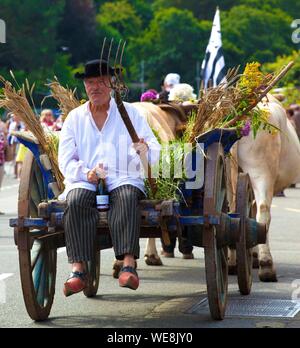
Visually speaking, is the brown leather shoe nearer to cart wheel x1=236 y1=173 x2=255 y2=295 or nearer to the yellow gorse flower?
cart wheel x1=236 y1=173 x2=255 y2=295

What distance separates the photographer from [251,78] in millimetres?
9906

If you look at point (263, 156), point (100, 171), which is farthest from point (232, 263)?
point (100, 171)

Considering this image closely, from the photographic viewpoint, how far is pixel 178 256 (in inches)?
532

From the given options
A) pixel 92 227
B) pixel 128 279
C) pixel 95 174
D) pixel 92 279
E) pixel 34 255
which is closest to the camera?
pixel 128 279

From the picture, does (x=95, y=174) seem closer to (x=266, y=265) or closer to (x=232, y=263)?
(x=266, y=265)

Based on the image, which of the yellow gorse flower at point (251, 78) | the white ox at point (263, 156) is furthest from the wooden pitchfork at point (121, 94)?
the white ox at point (263, 156)

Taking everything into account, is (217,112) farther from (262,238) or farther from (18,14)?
(18,14)

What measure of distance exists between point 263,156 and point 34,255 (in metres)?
3.60

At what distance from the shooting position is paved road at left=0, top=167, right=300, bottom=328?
8.73 metres

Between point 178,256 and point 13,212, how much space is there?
7.14 metres

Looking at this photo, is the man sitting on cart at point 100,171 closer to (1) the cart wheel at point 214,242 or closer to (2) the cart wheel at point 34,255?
(2) the cart wheel at point 34,255

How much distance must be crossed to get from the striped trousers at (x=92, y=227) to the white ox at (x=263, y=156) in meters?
2.91
